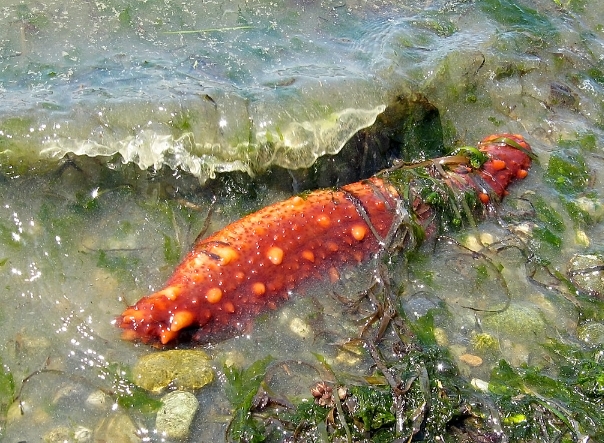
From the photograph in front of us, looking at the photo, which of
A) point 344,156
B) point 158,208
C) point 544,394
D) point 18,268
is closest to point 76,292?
point 18,268

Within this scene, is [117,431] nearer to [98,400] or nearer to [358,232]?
[98,400]

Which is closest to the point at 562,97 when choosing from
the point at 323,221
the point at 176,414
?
the point at 323,221

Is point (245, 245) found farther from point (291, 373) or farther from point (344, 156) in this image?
point (344, 156)

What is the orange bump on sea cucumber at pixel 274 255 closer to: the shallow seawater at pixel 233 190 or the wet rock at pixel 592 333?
the shallow seawater at pixel 233 190

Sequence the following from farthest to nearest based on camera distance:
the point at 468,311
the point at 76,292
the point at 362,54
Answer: the point at 362,54
the point at 468,311
the point at 76,292

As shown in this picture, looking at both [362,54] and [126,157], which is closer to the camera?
[126,157]

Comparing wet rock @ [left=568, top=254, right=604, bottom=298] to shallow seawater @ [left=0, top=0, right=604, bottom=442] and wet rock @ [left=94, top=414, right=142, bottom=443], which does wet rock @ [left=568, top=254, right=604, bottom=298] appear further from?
wet rock @ [left=94, top=414, right=142, bottom=443]
